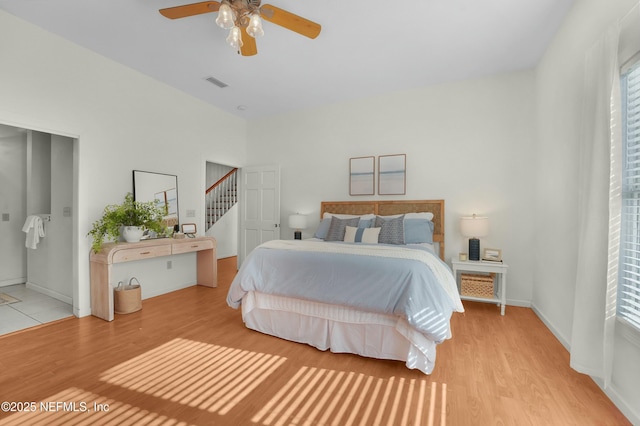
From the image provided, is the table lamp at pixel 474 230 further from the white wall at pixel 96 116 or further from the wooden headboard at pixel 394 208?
the white wall at pixel 96 116

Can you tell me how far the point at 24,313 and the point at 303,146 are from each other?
422 centimetres

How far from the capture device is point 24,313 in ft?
10.5

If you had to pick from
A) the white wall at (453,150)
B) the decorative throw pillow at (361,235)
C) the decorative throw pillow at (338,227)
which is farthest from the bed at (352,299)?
the white wall at (453,150)

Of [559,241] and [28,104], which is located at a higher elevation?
[28,104]

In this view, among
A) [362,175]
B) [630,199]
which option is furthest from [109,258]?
[630,199]

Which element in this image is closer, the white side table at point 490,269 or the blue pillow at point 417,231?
the white side table at point 490,269

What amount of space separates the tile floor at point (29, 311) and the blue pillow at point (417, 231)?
4.01 metres

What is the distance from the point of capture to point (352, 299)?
2295 millimetres

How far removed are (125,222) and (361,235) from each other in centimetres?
284

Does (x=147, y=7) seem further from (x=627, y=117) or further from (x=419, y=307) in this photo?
(x=627, y=117)

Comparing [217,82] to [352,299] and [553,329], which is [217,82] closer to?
[352,299]

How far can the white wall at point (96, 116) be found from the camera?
2754 mm

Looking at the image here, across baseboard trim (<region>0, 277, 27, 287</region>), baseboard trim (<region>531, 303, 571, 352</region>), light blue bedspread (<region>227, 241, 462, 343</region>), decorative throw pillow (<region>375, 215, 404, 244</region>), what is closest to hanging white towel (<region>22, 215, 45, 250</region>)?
baseboard trim (<region>0, 277, 27, 287</region>)

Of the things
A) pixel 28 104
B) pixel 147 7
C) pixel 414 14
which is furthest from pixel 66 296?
pixel 414 14
